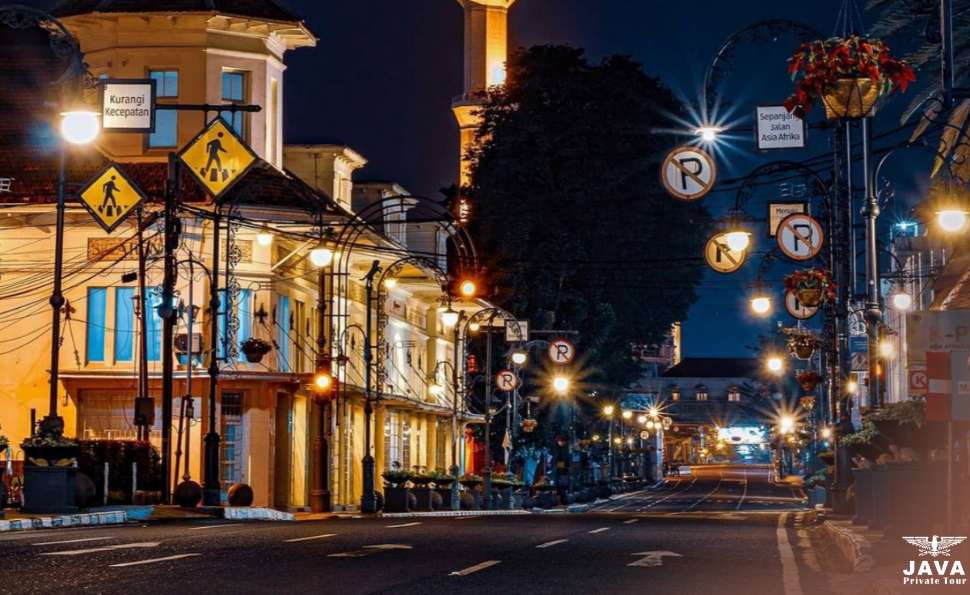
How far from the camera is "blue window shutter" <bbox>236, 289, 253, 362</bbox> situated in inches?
1934

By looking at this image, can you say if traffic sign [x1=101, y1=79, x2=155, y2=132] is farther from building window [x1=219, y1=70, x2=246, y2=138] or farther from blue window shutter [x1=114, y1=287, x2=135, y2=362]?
building window [x1=219, y1=70, x2=246, y2=138]

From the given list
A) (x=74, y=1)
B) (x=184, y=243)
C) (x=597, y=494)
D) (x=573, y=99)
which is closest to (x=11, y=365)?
(x=184, y=243)

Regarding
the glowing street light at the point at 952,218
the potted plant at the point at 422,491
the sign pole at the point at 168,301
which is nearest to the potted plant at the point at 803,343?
the potted plant at the point at 422,491

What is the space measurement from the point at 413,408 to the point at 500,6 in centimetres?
4494

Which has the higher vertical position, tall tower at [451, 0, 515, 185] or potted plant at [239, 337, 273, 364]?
tall tower at [451, 0, 515, 185]

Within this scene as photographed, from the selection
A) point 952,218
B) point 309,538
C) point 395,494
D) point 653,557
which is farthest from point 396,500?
point 653,557

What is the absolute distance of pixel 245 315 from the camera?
4925 cm

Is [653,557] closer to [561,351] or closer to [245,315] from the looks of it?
[245,315]

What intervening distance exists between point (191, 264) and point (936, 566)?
106 ft

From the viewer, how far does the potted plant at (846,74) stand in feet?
65.2

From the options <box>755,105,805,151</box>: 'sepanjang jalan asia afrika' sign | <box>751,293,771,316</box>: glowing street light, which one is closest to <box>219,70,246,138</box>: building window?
<box>751,293,771,316</box>: glowing street light

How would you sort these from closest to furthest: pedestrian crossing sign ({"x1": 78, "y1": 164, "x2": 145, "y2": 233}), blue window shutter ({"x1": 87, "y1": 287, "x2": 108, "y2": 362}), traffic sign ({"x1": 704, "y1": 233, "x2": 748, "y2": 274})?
traffic sign ({"x1": 704, "y1": 233, "x2": 748, "y2": 274}) < pedestrian crossing sign ({"x1": 78, "y1": 164, "x2": 145, "y2": 233}) < blue window shutter ({"x1": 87, "y1": 287, "x2": 108, "y2": 362})

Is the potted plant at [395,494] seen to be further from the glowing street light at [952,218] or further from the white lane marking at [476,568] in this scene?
the white lane marking at [476,568]

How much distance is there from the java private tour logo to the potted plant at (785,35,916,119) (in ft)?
19.6
